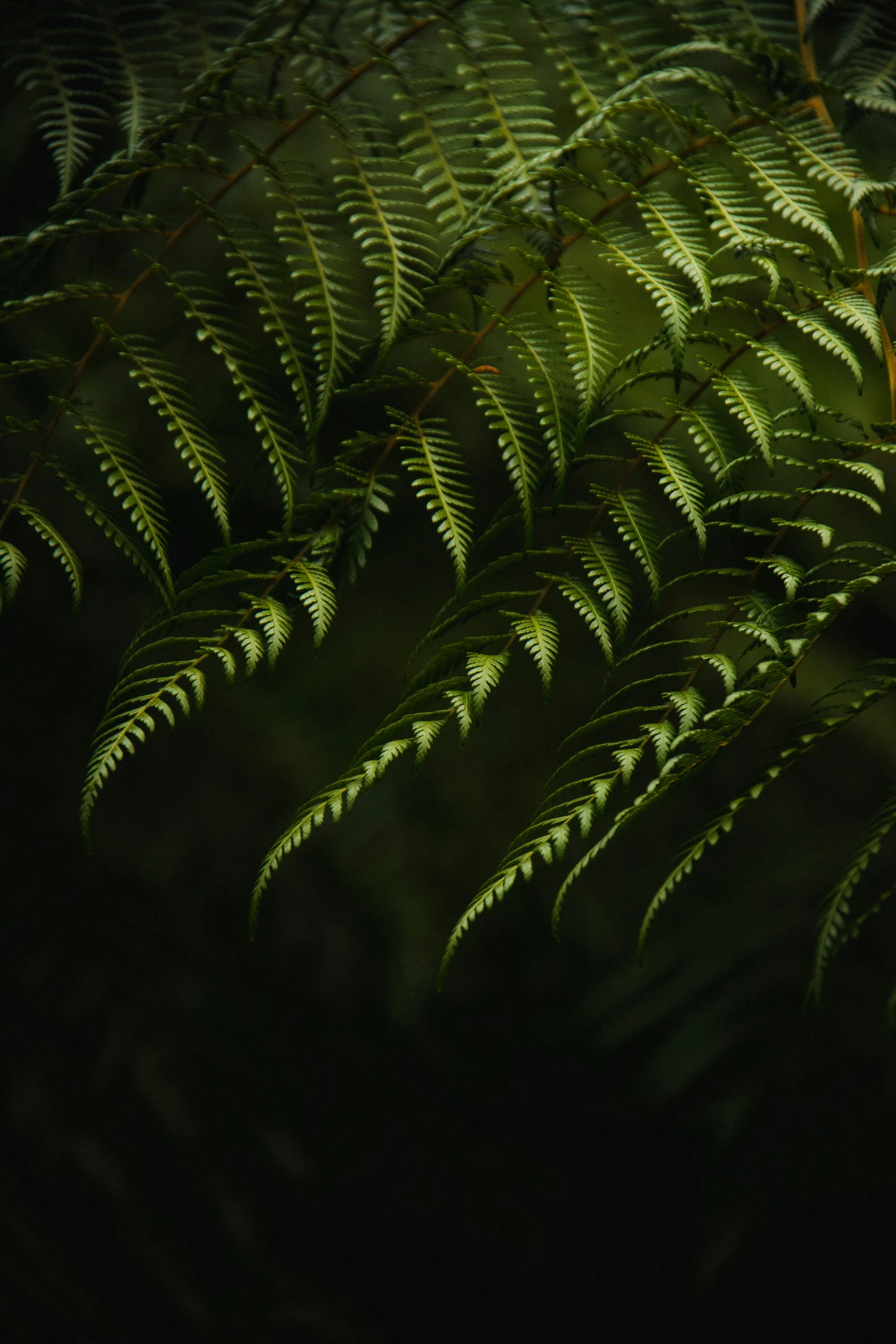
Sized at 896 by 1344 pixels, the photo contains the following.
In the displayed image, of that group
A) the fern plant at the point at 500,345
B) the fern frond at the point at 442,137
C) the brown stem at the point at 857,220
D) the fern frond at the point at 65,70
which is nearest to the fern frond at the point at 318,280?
the fern plant at the point at 500,345

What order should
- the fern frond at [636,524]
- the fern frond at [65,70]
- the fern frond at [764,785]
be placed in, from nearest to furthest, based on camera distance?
the fern frond at [764,785] < the fern frond at [636,524] < the fern frond at [65,70]

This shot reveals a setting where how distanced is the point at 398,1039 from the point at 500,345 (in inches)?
35.2

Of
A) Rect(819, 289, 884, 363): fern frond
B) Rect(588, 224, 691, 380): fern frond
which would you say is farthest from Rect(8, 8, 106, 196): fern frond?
Rect(819, 289, 884, 363): fern frond

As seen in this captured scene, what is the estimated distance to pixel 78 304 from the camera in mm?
1241

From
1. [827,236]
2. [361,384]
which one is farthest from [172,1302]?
[827,236]

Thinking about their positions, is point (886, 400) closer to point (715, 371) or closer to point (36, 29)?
point (715, 371)

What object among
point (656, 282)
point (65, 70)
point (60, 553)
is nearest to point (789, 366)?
point (656, 282)

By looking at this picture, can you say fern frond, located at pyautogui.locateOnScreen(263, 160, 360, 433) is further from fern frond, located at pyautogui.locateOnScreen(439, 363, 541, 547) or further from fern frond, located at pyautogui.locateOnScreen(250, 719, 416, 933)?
fern frond, located at pyautogui.locateOnScreen(250, 719, 416, 933)

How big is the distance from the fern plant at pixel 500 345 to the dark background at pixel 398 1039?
73mm

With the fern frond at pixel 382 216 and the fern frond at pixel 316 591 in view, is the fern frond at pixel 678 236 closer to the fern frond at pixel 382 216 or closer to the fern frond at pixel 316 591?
the fern frond at pixel 382 216

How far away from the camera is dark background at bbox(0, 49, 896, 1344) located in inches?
40.6

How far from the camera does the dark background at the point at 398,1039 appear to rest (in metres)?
1.03

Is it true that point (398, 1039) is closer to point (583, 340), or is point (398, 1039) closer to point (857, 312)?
point (583, 340)

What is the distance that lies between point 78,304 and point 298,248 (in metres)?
0.35
